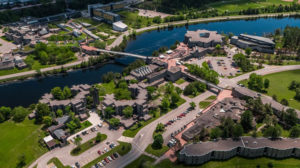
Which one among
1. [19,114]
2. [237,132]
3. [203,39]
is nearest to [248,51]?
[203,39]

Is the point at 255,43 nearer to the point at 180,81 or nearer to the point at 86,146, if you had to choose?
the point at 180,81

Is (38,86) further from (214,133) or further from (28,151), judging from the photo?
(214,133)

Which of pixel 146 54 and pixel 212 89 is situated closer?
pixel 212 89

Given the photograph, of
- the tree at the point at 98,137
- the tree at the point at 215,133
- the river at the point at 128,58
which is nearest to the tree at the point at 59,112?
the river at the point at 128,58

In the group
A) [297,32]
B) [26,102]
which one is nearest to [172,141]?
[26,102]

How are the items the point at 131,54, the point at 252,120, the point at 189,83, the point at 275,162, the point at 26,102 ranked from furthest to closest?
1. the point at 131,54
2. the point at 189,83
3. the point at 26,102
4. the point at 252,120
5. the point at 275,162

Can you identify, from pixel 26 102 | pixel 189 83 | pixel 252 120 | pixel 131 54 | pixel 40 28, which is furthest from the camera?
pixel 40 28
